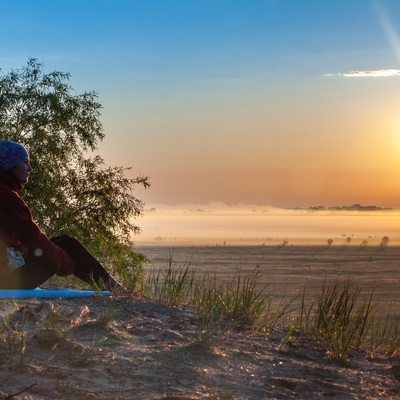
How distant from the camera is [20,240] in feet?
23.6

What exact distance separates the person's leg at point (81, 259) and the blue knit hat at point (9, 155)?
3.50 ft

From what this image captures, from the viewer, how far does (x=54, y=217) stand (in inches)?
893

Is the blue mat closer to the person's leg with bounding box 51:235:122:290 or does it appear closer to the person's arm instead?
the person's leg with bounding box 51:235:122:290

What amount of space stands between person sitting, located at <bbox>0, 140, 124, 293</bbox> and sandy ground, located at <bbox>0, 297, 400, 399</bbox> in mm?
351

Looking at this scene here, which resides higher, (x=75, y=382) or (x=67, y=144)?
(x=67, y=144)

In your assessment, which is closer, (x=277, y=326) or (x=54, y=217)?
(x=277, y=326)

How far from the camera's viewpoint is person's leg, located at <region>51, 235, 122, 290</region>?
7.92m

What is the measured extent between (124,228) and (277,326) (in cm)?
1589

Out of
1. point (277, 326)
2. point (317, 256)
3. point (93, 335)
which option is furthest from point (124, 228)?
point (317, 256)

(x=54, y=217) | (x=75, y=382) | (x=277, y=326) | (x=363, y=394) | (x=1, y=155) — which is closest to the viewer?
(x=75, y=382)

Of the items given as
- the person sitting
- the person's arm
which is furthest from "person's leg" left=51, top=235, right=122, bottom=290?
the person's arm

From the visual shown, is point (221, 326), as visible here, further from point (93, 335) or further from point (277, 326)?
point (93, 335)

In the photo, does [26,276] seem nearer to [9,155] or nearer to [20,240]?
[20,240]

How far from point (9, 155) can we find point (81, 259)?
4.54 feet
